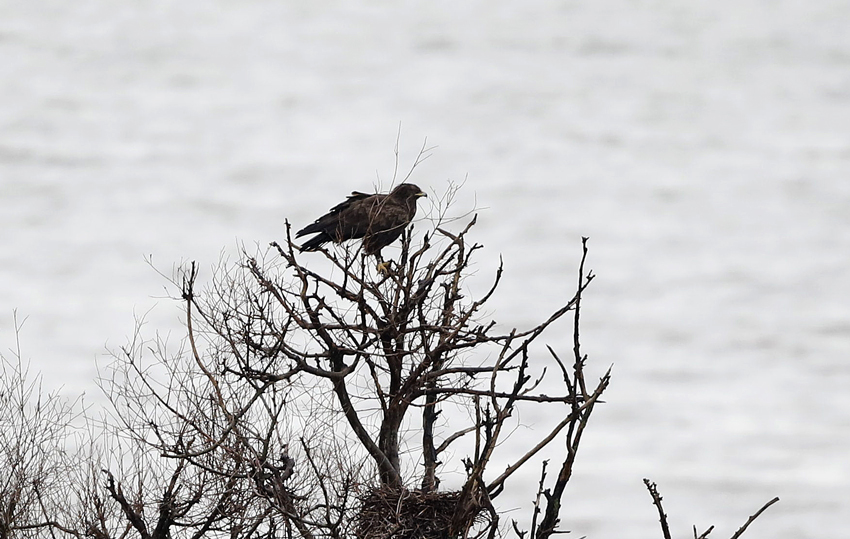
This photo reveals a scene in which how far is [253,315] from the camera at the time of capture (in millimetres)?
10406

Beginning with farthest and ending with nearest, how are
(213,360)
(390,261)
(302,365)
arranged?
(213,360) < (302,365) < (390,261)

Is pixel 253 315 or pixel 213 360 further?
pixel 213 360

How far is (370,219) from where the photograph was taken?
31.6ft

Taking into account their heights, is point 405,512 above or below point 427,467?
below

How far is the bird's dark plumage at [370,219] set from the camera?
9703 mm

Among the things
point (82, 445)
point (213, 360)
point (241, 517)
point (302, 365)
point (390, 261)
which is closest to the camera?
point (390, 261)

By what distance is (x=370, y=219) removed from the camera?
964 cm

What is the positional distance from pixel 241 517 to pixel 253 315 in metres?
3.52

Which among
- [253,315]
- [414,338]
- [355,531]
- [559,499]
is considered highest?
[253,315]

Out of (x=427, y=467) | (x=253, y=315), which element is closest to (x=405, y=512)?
(x=427, y=467)

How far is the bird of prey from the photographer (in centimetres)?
970

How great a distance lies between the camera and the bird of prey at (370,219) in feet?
31.8

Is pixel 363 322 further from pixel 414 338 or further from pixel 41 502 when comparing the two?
pixel 41 502

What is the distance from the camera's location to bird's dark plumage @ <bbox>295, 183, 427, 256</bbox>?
9703 mm
